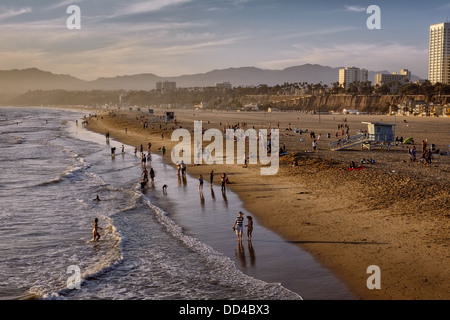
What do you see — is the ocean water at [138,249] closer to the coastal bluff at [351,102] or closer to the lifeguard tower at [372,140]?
the lifeguard tower at [372,140]

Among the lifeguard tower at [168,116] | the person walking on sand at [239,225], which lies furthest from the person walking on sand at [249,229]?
the lifeguard tower at [168,116]

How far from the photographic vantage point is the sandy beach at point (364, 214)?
39.5ft

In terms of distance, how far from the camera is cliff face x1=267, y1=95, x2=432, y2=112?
155 metres

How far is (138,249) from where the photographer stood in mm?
15648

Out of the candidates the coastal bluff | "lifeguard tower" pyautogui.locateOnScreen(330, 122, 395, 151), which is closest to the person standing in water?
"lifeguard tower" pyautogui.locateOnScreen(330, 122, 395, 151)

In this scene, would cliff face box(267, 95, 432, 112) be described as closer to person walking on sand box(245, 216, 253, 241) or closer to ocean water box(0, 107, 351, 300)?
ocean water box(0, 107, 351, 300)

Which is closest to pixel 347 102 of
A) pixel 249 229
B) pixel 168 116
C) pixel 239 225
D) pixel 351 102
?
pixel 351 102

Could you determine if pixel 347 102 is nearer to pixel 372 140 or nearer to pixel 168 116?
pixel 168 116

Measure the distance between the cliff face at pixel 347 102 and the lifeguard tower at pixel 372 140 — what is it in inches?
4429

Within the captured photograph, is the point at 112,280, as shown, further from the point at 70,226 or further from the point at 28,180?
the point at 28,180

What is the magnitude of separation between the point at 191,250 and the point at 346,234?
552cm

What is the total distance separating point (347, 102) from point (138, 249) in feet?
555

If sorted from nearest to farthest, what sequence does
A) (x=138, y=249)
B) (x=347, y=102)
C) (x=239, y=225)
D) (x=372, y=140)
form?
(x=239, y=225), (x=138, y=249), (x=372, y=140), (x=347, y=102)

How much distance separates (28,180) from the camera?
29703 mm
